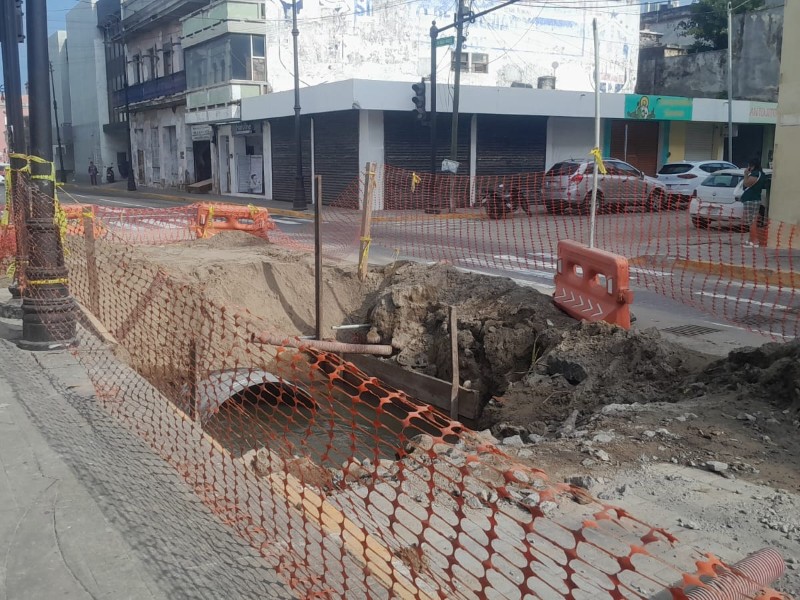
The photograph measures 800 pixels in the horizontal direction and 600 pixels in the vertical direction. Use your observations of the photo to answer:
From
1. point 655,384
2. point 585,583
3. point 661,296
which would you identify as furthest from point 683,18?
point 585,583

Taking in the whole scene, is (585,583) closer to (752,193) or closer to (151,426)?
(151,426)

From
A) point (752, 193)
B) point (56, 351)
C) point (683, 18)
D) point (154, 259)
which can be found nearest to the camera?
point (56, 351)

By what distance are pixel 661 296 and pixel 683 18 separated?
47340mm

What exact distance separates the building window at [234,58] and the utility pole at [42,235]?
27712 millimetres

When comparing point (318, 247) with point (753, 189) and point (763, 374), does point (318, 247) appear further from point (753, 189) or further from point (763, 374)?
point (753, 189)

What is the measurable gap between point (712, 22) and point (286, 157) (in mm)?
26622

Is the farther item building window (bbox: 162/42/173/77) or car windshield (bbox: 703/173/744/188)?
building window (bbox: 162/42/173/77)

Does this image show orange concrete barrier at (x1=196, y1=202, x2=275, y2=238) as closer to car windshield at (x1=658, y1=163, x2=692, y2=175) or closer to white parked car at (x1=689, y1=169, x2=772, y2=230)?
white parked car at (x1=689, y1=169, x2=772, y2=230)

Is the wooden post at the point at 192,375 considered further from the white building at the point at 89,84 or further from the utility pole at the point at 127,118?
the white building at the point at 89,84

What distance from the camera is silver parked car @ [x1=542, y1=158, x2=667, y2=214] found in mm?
21359

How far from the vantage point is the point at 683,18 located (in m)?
51.6

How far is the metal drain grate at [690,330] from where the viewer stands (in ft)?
28.9

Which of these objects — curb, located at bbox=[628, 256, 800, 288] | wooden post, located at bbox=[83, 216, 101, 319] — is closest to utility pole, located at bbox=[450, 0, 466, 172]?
curb, located at bbox=[628, 256, 800, 288]

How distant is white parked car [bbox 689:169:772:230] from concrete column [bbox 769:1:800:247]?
0.68 metres
